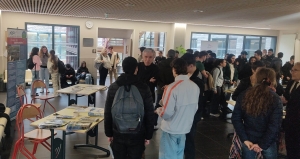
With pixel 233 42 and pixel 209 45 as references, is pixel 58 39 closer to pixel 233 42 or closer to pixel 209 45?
pixel 209 45

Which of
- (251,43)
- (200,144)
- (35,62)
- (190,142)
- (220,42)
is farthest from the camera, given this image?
(251,43)

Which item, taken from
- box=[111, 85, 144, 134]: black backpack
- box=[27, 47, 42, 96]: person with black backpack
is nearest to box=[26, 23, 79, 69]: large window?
box=[27, 47, 42, 96]: person with black backpack

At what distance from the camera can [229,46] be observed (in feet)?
45.3

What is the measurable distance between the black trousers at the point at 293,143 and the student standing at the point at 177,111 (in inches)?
36.6

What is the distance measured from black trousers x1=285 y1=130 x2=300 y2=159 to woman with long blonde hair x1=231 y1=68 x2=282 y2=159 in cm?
23

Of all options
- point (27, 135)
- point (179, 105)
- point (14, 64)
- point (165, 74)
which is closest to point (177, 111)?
point (179, 105)

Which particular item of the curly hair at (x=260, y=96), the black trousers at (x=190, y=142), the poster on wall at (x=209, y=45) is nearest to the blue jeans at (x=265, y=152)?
the curly hair at (x=260, y=96)

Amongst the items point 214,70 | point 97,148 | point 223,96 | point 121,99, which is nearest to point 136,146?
point 121,99

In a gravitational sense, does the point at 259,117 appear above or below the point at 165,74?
below

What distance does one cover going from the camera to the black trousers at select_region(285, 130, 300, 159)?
8.16ft

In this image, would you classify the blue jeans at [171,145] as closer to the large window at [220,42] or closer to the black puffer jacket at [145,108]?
the black puffer jacket at [145,108]

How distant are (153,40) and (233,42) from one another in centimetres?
416

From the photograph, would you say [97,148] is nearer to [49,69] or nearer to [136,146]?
[136,146]

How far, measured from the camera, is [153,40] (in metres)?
13.2
